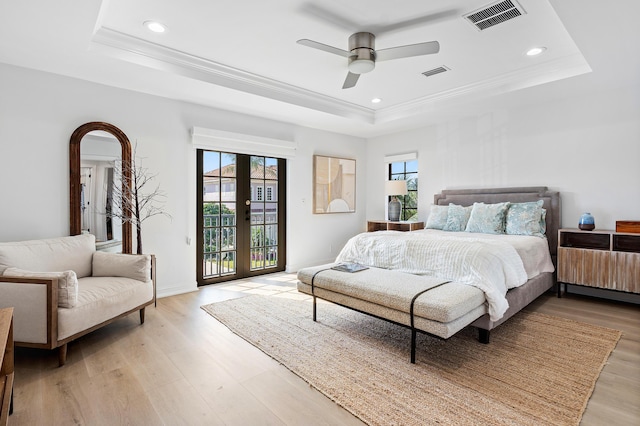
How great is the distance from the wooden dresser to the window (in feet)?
17.2

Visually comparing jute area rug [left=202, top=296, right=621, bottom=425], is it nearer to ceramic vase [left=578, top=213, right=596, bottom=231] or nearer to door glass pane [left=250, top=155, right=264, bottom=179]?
ceramic vase [left=578, top=213, right=596, bottom=231]

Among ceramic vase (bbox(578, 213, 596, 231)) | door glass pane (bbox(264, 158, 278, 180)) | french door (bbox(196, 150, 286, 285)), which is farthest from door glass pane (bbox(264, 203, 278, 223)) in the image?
ceramic vase (bbox(578, 213, 596, 231))

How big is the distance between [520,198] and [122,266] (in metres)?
4.81

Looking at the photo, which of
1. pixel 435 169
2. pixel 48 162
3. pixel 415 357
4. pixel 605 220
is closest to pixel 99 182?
pixel 48 162

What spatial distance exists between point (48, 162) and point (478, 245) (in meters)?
4.23

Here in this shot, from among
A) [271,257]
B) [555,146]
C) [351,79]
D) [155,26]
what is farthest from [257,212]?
[555,146]

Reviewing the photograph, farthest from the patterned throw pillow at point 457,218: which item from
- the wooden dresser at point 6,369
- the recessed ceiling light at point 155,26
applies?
the wooden dresser at point 6,369

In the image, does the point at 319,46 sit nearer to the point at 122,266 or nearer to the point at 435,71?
the point at 435,71

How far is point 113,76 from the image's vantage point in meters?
3.42

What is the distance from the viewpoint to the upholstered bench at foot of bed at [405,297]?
224cm

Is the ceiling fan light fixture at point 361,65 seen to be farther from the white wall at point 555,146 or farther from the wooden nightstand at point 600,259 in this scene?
the wooden nightstand at point 600,259

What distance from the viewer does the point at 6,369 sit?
174cm

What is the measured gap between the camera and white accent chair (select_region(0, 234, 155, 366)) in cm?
228

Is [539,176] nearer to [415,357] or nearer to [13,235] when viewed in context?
[415,357]
